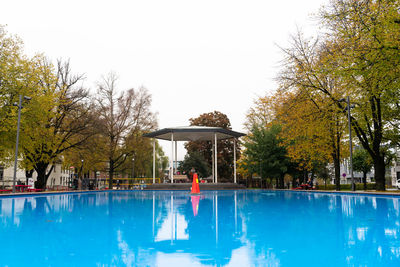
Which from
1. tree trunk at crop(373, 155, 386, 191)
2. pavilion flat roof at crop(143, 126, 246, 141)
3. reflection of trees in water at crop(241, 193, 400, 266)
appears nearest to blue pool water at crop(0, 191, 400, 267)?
reflection of trees in water at crop(241, 193, 400, 266)

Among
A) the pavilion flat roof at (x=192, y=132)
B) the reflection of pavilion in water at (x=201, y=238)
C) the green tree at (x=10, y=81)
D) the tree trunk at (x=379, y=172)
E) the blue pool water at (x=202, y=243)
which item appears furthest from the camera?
the pavilion flat roof at (x=192, y=132)

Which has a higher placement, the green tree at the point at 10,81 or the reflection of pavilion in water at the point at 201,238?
the green tree at the point at 10,81

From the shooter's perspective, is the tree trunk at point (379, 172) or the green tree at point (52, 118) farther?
the green tree at point (52, 118)

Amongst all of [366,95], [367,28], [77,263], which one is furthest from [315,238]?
[366,95]

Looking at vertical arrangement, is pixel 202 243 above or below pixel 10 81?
below

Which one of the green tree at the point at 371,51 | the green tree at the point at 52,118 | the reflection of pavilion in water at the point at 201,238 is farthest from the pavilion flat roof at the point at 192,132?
the reflection of pavilion in water at the point at 201,238

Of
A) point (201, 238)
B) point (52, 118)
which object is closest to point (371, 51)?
point (201, 238)

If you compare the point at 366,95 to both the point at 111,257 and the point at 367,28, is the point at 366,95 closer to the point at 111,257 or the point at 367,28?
the point at 367,28

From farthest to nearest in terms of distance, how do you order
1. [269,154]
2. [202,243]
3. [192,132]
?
[269,154], [192,132], [202,243]

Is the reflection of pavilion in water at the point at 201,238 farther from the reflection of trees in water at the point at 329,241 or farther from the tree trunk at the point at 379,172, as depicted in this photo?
the tree trunk at the point at 379,172

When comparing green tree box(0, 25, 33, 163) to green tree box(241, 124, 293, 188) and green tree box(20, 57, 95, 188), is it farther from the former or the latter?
green tree box(241, 124, 293, 188)

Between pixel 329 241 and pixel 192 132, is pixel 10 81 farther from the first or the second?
pixel 329 241

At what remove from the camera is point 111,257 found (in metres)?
4.52

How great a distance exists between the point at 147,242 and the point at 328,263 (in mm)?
2929
